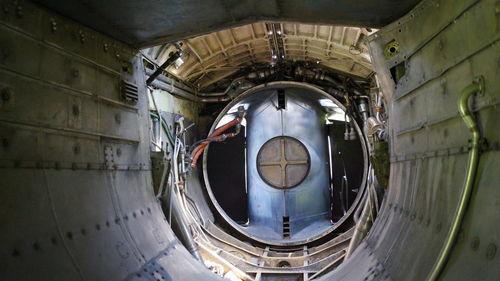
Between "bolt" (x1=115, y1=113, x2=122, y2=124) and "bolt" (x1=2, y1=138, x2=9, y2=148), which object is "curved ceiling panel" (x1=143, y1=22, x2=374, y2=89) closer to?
"bolt" (x1=115, y1=113, x2=122, y2=124)

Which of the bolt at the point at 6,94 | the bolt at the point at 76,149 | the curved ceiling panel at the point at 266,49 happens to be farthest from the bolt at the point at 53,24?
the curved ceiling panel at the point at 266,49

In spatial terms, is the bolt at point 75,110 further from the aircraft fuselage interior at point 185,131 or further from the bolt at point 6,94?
the bolt at point 6,94

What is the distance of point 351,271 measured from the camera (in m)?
4.44

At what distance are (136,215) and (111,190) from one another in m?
0.54

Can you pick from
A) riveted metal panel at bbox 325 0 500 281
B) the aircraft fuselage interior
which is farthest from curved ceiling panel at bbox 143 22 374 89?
riveted metal panel at bbox 325 0 500 281

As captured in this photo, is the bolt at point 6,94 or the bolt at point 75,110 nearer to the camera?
the bolt at point 6,94

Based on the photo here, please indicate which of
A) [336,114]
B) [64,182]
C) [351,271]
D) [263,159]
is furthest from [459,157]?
[336,114]

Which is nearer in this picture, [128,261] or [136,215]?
[128,261]

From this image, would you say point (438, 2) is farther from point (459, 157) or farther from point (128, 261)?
point (128, 261)

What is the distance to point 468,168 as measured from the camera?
2.24 meters

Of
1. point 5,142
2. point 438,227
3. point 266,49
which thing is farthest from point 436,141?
point 266,49

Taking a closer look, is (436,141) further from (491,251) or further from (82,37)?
(82,37)

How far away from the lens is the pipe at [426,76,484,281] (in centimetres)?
222

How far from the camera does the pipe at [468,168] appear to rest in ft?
7.29
